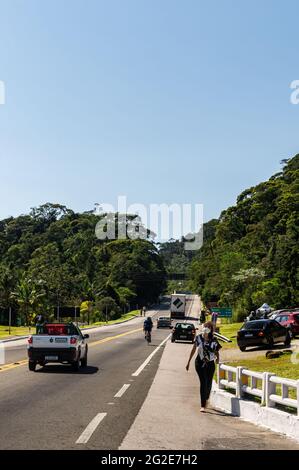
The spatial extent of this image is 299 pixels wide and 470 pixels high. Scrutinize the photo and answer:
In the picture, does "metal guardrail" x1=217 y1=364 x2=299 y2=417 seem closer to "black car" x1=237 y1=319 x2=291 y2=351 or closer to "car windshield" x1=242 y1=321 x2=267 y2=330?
"black car" x1=237 y1=319 x2=291 y2=351

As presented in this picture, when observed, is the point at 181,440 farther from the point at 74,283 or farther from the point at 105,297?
the point at 105,297

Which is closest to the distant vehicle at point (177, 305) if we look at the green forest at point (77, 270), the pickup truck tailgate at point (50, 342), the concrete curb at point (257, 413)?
the green forest at point (77, 270)

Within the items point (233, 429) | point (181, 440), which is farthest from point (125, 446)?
point (233, 429)

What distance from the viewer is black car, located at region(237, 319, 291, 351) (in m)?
29.4

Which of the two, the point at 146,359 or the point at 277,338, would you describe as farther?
the point at 277,338

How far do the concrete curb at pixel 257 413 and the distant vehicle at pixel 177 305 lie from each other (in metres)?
68.0

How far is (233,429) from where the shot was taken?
1033 centimetres

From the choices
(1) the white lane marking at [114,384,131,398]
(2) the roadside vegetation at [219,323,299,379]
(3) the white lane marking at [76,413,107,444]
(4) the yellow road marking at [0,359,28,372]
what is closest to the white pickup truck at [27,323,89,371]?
(4) the yellow road marking at [0,359,28,372]

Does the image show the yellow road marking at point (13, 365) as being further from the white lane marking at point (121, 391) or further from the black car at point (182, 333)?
the black car at point (182, 333)

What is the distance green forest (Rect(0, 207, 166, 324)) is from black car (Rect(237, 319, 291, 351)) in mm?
50887

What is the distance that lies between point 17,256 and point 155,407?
513 ft

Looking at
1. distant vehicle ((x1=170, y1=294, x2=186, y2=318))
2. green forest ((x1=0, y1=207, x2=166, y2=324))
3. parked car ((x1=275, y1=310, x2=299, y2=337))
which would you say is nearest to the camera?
parked car ((x1=275, y1=310, x2=299, y2=337))

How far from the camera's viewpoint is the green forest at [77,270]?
89.8m

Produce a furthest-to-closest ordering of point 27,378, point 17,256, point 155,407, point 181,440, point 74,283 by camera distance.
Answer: point 17,256 < point 74,283 < point 27,378 < point 155,407 < point 181,440
